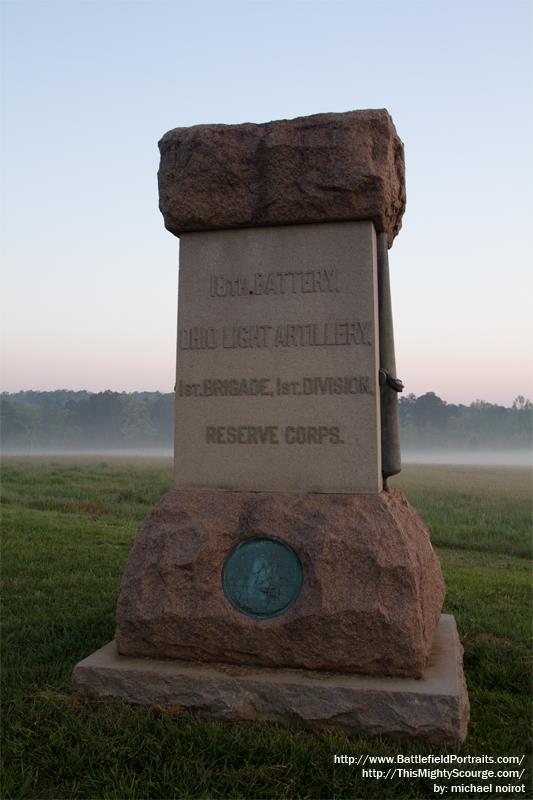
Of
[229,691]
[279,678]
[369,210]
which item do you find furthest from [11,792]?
[369,210]

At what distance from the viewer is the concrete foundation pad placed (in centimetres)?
344

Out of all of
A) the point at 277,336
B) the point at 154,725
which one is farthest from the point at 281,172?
the point at 154,725

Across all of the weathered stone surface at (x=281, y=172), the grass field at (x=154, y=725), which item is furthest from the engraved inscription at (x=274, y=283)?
the grass field at (x=154, y=725)

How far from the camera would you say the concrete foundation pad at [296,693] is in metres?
3.44

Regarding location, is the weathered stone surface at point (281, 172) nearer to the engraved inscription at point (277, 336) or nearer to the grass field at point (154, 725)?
the engraved inscription at point (277, 336)

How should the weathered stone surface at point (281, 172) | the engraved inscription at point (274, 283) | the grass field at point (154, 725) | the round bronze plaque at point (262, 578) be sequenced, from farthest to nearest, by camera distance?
1. the engraved inscription at point (274, 283)
2. the weathered stone surface at point (281, 172)
3. the round bronze plaque at point (262, 578)
4. the grass field at point (154, 725)

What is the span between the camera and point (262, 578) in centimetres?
389

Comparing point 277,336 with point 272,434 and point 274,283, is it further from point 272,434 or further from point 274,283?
point 272,434

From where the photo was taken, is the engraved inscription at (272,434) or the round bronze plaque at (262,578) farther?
the engraved inscription at (272,434)

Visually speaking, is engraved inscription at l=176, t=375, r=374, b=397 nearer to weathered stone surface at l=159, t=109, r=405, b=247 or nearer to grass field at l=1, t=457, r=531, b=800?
weathered stone surface at l=159, t=109, r=405, b=247

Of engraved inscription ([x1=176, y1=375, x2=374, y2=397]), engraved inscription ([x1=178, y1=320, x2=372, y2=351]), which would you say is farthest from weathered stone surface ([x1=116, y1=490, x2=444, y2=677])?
engraved inscription ([x1=178, y1=320, x2=372, y2=351])

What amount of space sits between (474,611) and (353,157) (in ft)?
13.2

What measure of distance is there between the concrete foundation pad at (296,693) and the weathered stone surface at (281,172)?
261cm

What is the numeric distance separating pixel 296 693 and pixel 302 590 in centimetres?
53
